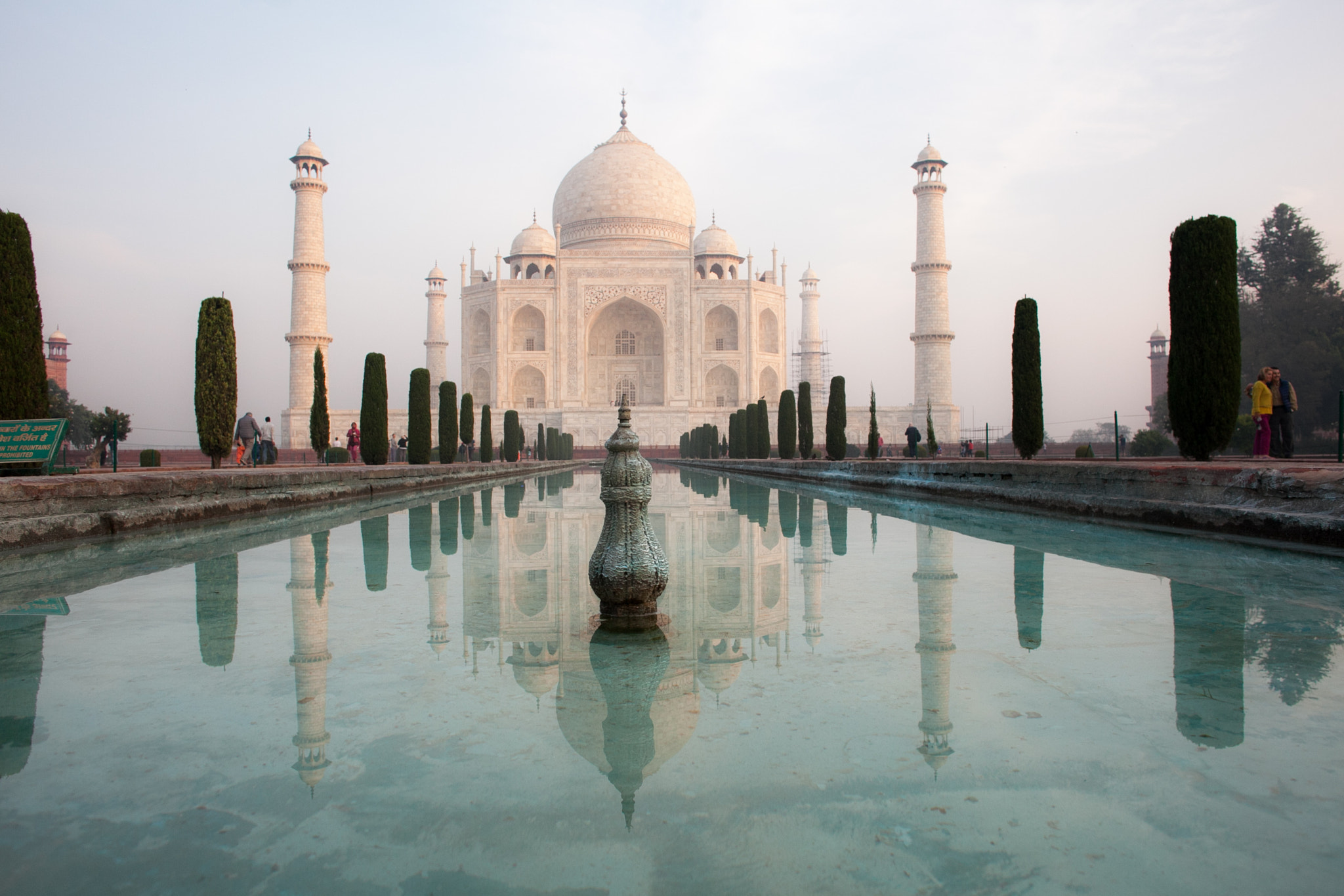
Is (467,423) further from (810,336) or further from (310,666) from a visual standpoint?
(810,336)

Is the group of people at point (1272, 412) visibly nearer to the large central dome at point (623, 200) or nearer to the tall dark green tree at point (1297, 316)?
the tall dark green tree at point (1297, 316)

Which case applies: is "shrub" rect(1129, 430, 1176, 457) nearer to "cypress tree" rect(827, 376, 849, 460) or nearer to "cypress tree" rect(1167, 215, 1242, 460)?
"cypress tree" rect(827, 376, 849, 460)

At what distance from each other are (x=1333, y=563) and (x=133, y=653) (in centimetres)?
336

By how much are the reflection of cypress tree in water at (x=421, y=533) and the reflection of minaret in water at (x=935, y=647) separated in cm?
162

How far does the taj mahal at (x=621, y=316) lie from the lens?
90.2 feet

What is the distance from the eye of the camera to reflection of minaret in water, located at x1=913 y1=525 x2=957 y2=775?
111cm

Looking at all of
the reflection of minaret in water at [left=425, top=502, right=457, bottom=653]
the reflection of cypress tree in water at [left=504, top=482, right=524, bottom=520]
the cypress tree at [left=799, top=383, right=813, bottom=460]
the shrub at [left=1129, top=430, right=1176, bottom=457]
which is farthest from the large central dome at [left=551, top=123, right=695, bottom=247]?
the reflection of minaret in water at [left=425, top=502, right=457, bottom=653]

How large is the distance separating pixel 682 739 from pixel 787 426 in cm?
1544

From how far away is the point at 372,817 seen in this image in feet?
2.92

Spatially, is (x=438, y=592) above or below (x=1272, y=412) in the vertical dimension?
below

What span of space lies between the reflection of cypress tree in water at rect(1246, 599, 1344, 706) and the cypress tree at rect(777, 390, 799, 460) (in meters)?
14.3

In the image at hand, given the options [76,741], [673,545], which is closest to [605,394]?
[673,545]

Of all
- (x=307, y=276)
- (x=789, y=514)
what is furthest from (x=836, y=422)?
(x=307, y=276)

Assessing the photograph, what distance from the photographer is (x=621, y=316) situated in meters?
34.6
